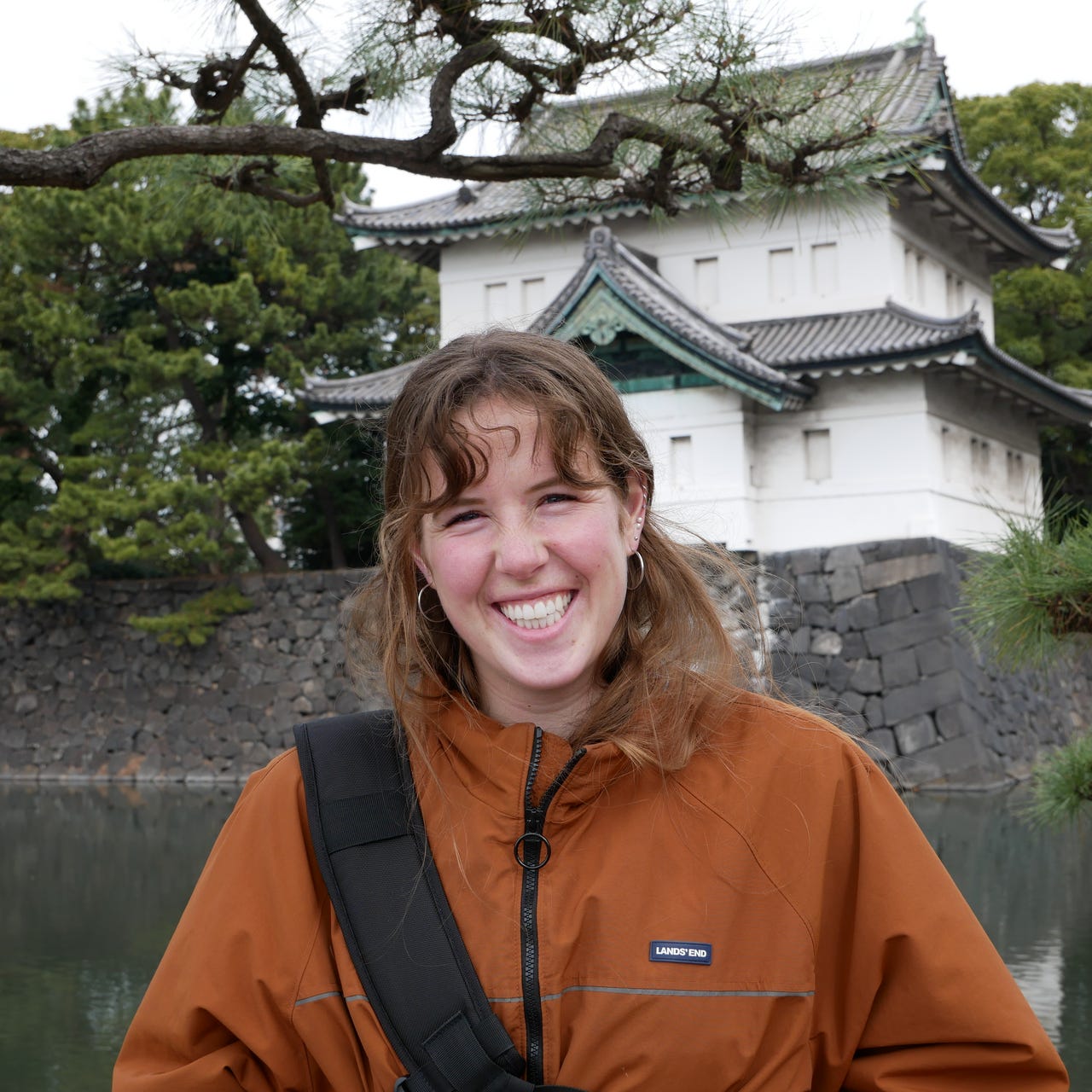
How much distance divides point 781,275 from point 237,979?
1238cm

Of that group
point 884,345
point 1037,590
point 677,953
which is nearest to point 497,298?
point 884,345

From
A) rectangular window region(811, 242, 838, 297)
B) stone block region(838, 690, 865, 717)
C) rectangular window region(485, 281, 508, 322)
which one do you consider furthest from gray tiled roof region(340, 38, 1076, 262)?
stone block region(838, 690, 865, 717)

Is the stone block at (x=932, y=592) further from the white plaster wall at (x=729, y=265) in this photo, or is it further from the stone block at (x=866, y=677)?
the white plaster wall at (x=729, y=265)

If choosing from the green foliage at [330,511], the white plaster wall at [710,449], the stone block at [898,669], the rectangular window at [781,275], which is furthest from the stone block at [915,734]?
the green foliage at [330,511]

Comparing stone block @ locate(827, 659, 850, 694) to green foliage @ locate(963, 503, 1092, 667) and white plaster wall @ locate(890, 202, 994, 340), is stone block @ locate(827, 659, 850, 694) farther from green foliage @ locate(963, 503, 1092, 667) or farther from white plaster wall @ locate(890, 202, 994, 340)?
green foliage @ locate(963, 503, 1092, 667)

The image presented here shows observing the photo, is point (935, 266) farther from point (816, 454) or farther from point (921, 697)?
point (921, 697)

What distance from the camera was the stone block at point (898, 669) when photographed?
455 inches

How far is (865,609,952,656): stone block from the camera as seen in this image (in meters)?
11.6

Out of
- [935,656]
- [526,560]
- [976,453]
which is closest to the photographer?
[526,560]

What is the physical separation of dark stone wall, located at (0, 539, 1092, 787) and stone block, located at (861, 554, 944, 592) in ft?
0.04

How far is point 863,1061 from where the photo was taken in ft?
4.12

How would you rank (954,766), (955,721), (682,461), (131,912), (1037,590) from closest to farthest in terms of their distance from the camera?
(1037,590)
(131,912)
(954,766)
(955,721)
(682,461)

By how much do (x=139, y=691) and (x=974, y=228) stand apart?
9.45 metres

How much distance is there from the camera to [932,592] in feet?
38.1
